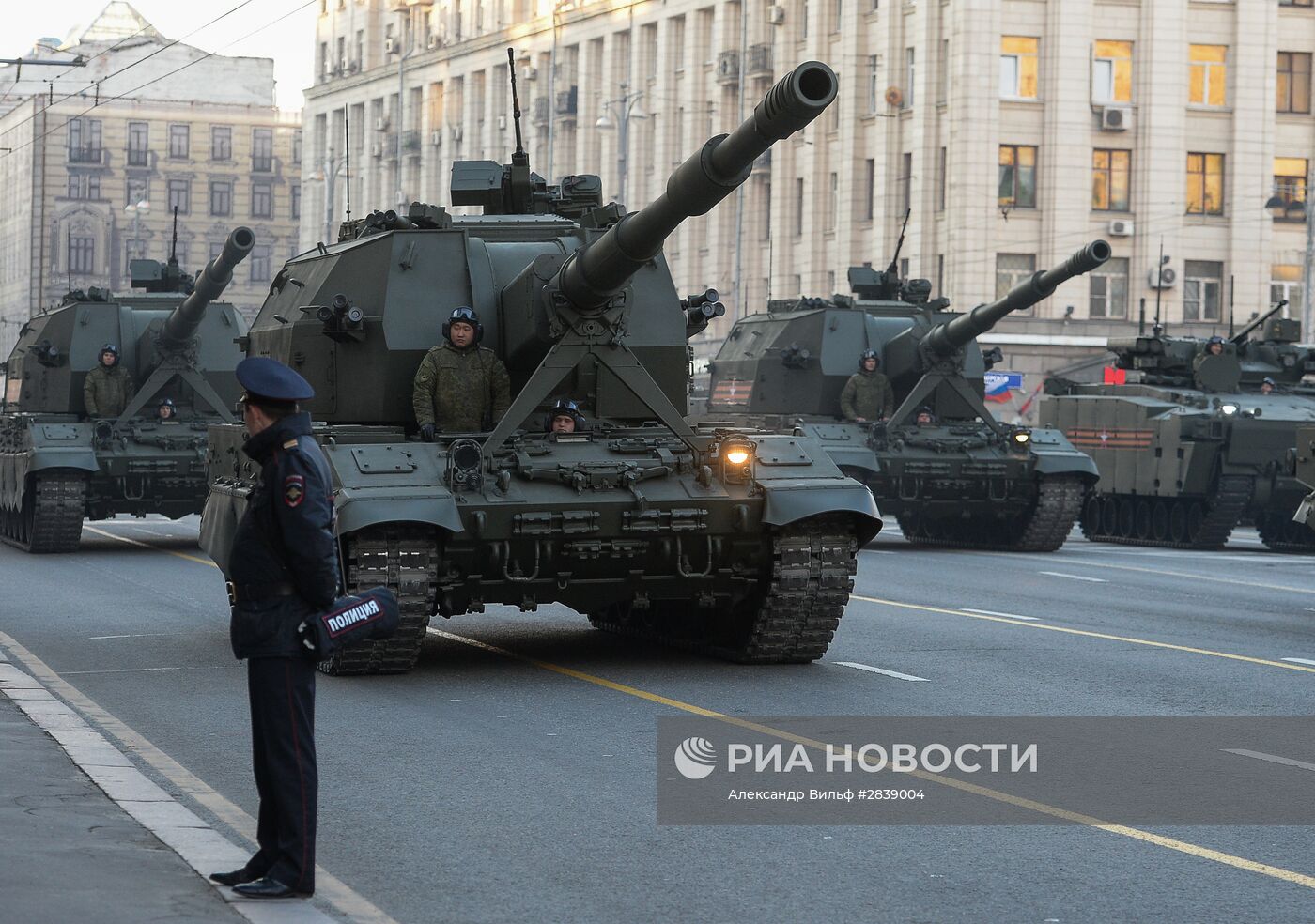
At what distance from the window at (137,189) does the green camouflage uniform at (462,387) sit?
9334cm

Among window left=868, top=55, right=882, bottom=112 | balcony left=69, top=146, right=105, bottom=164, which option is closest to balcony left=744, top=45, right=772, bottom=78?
window left=868, top=55, right=882, bottom=112

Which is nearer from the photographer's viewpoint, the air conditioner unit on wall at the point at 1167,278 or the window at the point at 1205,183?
the air conditioner unit on wall at the point at 1167,278

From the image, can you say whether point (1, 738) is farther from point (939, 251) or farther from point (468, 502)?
point (939, 251)

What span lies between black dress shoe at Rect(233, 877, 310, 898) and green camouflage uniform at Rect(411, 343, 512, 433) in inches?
278

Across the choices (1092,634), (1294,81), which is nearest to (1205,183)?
(1294,81)

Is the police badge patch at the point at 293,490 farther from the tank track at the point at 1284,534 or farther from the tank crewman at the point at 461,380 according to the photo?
the tank track at the point at 1284,534

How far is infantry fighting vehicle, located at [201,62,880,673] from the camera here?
496 inches

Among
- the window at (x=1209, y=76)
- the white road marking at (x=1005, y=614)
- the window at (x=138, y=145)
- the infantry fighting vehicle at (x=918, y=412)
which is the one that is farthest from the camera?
the window at (x=138, y=145)

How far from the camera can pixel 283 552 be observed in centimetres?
702

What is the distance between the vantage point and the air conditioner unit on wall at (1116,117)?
2088 inches

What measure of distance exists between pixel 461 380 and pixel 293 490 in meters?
6.98

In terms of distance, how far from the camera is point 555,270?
45.7 feet

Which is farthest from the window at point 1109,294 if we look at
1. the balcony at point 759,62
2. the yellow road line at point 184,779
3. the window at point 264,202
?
the window at point 264,202

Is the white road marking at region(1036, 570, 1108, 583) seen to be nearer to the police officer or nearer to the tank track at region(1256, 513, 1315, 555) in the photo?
the tank track at region(1256, 513, 1315, 555)
